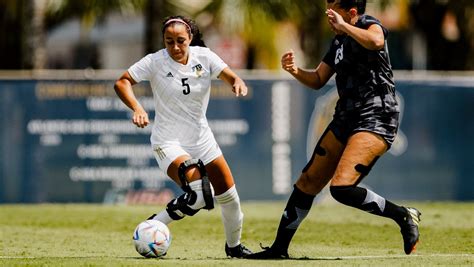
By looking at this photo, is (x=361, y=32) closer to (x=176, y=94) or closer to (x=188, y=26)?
(x=188, y=26)

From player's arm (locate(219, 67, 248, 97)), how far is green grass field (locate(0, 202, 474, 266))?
146cm

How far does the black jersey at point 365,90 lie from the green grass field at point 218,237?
1.18 m

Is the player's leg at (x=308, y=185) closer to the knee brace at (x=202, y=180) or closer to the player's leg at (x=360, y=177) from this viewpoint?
the player's leg at (x=360, y=177)

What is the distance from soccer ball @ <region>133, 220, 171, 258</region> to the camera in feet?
34.9

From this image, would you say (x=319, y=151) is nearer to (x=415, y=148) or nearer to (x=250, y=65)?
(x=415, y=148)

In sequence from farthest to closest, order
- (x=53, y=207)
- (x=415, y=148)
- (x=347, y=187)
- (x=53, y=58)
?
(x=53, y=58), (x=415, y=148), (x=53, y=207), (x=347, y=187)

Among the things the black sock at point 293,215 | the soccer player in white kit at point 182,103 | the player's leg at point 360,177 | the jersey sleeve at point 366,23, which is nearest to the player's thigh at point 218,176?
the soccer player in white kit at point 182,103

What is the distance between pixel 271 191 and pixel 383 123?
9455 mm

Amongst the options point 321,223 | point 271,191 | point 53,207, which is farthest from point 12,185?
point 321,223

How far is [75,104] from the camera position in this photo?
19.7 metres

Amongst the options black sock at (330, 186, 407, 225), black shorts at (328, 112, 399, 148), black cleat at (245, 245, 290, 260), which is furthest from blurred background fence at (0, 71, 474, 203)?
black sock at (330, 186, 407, 225)

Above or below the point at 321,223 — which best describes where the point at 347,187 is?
above

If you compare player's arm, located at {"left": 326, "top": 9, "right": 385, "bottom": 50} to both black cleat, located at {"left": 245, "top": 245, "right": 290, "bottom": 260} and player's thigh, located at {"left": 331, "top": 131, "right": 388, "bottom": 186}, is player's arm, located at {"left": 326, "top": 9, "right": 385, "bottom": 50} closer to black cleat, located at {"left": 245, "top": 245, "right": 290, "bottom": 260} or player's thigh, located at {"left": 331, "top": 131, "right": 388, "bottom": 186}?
player's thigh, located at {"left": 331, "top": 131, "right": 388, "bottom": 186}

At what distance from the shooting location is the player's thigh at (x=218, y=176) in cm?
1094
